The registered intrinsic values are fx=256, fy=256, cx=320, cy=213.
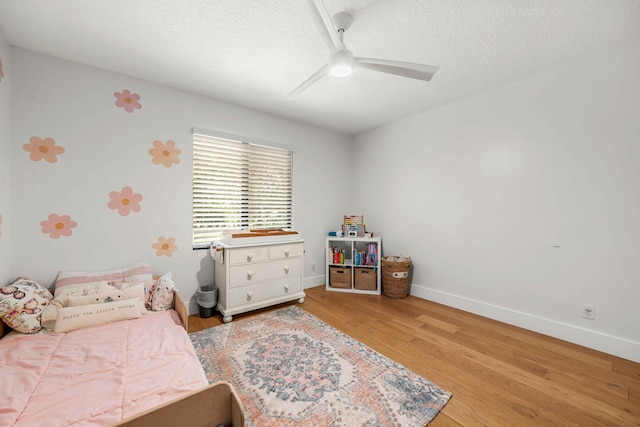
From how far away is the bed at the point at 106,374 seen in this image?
86cm

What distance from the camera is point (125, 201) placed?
237 centimetres

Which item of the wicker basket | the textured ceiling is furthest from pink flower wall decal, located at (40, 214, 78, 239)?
the wicker basket

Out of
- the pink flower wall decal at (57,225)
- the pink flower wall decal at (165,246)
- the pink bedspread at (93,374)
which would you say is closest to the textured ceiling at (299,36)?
the pink flower wall decal at (57,225)

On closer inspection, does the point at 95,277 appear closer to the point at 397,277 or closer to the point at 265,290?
the point at 265,290

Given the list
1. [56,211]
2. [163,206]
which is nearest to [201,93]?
[163,206]

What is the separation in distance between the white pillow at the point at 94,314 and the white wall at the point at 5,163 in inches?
24.9

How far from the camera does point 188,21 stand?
1.69 meters

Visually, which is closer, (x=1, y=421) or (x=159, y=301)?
(x=1, y=421)

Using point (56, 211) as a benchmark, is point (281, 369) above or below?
below

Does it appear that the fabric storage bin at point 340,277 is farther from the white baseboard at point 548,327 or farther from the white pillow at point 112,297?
the white pillow at point 112,297

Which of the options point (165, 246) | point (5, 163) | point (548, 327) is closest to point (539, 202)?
point (548, 327)

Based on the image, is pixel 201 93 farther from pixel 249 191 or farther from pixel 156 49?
pixel 249 191

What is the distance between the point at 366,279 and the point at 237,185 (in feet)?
6.90

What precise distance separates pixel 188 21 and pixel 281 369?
8.03 ft
